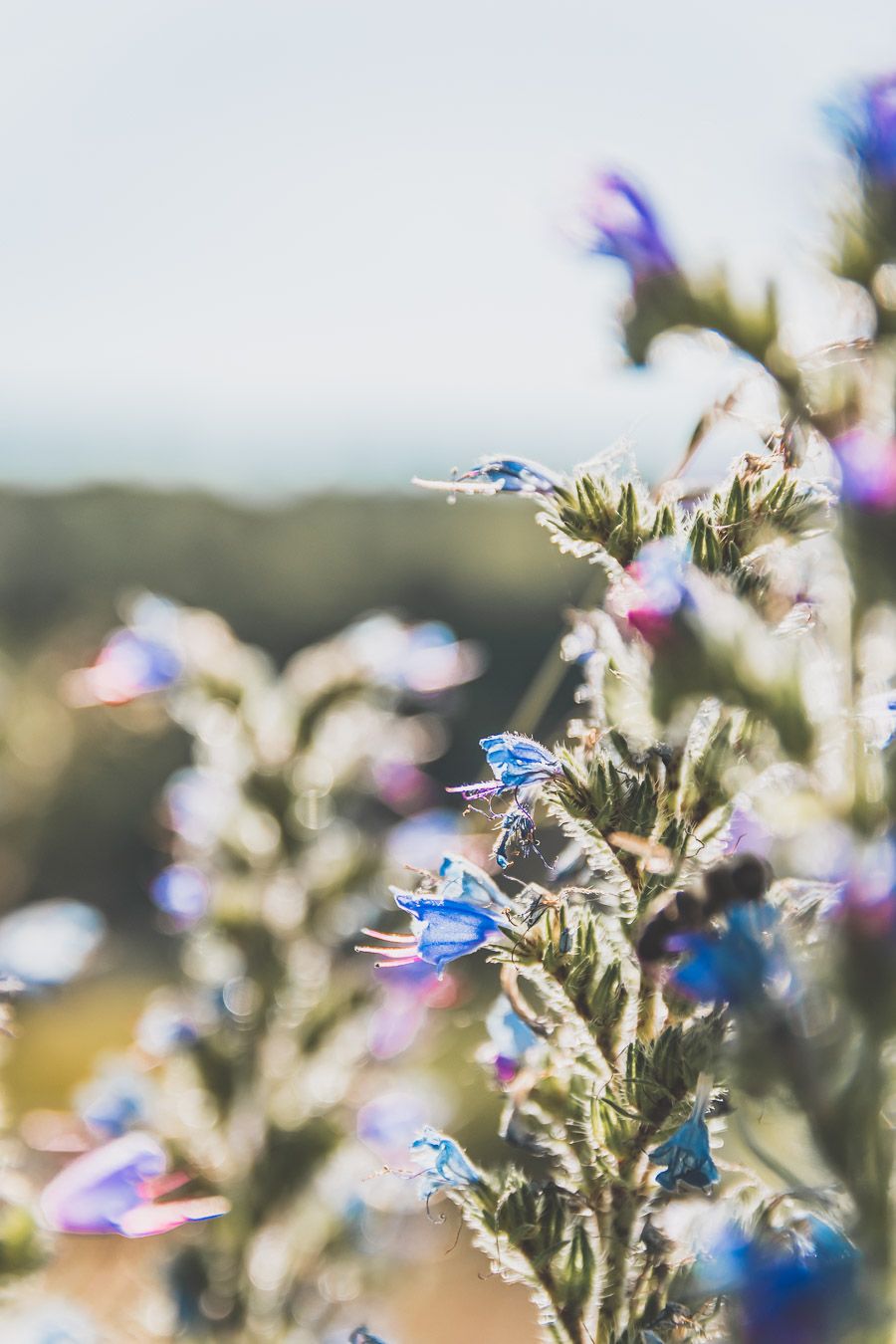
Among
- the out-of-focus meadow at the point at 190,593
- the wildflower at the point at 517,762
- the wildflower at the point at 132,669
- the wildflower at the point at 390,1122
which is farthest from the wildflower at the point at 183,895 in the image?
the out-of-focus meadow at the point at 190,593

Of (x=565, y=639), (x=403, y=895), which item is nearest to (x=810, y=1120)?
(x=403, y=895)

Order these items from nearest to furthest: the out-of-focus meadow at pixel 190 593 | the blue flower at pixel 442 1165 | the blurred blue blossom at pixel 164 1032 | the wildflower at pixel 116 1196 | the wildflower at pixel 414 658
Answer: the blue flower at pixel 442 1165 → the wildflower at pixel 116 1196 → the blurred blue blossom at pixel 164 1032 → the wildflower at pixel 414 658 → the out-of-focus meadow at pixel 190 593

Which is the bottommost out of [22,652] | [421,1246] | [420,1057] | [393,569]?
[393,569]

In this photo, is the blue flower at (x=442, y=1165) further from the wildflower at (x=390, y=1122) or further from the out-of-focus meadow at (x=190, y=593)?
the out-of-focus meadow at (x=190, y=593)

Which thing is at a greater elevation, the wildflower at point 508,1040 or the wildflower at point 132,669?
the wildflower at point 508,1040

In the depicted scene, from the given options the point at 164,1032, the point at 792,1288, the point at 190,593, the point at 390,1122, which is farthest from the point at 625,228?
the point at 190,593

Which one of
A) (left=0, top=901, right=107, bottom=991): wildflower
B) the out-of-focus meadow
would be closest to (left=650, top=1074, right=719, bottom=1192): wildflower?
(left=0, top=901, right=107, bottom=991): wildflower

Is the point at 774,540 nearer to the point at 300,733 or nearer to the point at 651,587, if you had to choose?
the point at 651,587
